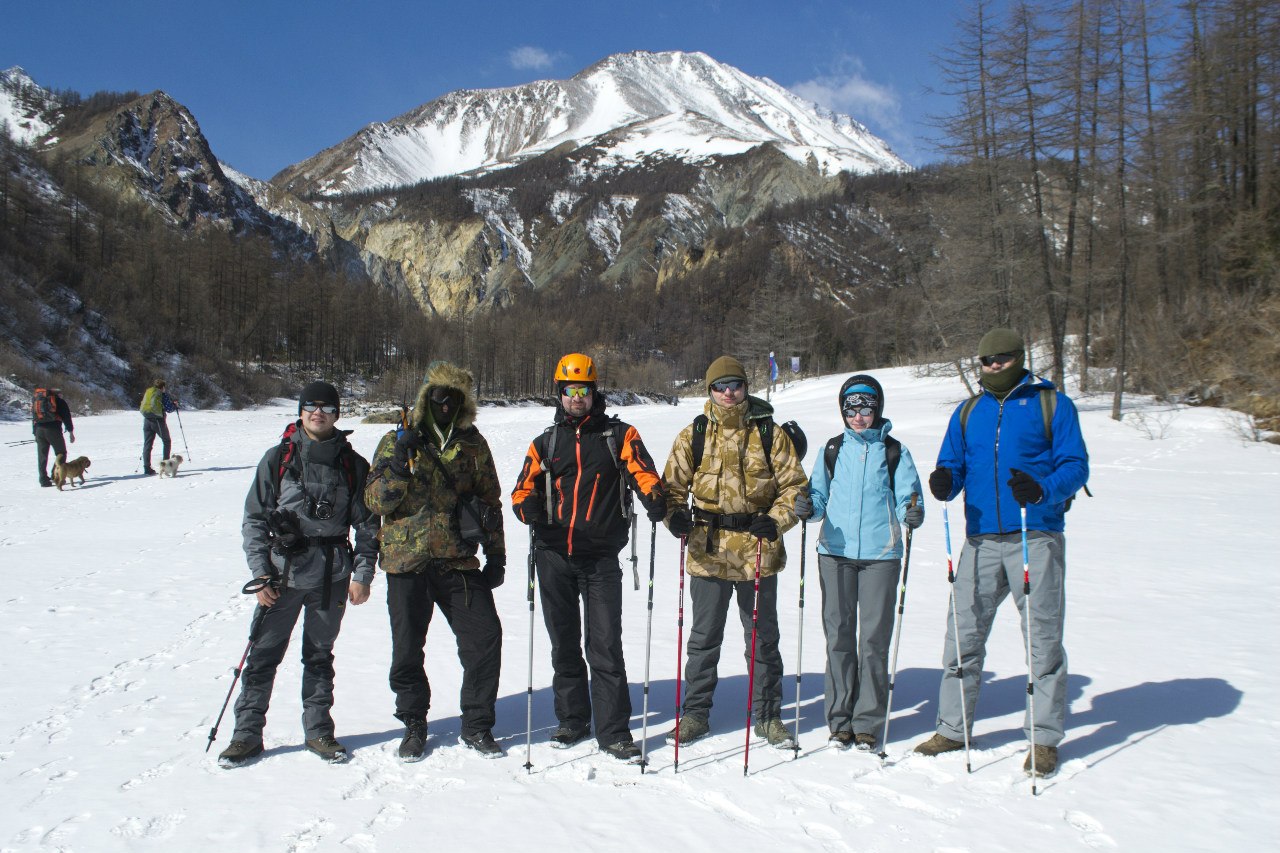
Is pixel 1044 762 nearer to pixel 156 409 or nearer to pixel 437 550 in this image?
pixel 437 550

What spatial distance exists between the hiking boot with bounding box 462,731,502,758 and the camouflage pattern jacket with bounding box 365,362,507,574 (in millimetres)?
978

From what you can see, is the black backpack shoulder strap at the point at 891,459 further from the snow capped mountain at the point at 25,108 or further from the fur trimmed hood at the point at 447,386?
the snow capped mountain at the point at 25,108

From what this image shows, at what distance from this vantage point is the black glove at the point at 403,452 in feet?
14.0

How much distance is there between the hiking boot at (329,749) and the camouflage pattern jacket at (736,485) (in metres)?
2.24

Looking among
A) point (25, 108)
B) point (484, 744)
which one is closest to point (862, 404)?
point (484, 744)

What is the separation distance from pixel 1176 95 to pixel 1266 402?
1083cm

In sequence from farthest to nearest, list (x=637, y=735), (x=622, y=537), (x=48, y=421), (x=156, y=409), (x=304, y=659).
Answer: (x=156, y=409)
(x=48, y=421)
(x=637, y=735)
(x=622, y=537)
(x=304, y=659)

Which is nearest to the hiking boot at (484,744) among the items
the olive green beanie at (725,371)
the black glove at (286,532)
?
the black glove at (286,532)

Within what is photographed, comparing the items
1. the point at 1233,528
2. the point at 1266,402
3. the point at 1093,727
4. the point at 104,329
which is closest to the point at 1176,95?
the point at 1266,402

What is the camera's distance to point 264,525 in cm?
436

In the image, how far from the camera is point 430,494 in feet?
14.5

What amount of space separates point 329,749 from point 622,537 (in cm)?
203

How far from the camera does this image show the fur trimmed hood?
176 inches

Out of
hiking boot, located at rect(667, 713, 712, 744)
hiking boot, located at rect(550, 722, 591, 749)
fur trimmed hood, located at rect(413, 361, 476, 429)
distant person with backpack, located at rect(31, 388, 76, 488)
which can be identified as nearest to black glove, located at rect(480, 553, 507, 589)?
fur trimmed hood, located at rect(413, 361, 476, 429)
